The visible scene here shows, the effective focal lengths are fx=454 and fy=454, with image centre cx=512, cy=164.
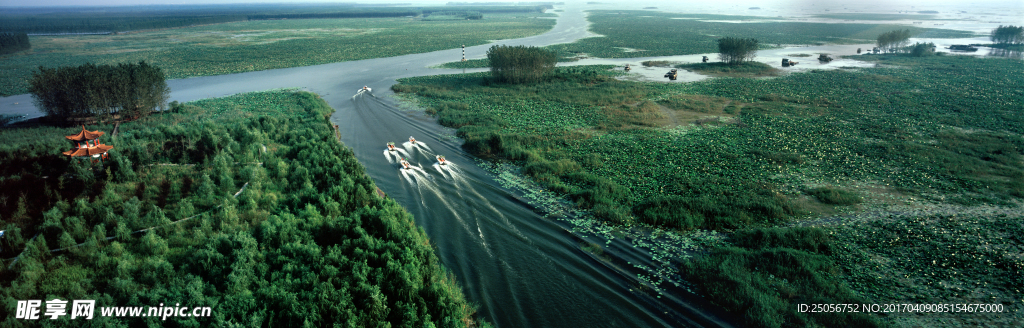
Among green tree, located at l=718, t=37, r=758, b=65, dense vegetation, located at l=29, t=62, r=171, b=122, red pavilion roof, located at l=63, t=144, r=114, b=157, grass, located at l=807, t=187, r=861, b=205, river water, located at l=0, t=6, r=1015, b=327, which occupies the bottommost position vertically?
river water, located at l=0, t=6, r=1015, b=327

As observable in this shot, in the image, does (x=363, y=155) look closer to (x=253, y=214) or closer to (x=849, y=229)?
(x=253, y=214)

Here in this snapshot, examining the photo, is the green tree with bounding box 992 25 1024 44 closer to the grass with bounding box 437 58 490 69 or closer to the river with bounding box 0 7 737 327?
the grass with bounding box 437 58 490 69

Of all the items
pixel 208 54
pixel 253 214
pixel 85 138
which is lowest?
pixel 253 214

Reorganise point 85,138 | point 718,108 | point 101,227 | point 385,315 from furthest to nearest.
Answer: point 718,108, point 85,138, point 101,227, point 385,315

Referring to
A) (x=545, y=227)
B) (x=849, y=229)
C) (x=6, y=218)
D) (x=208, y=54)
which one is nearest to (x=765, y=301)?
(x=849, y=229)

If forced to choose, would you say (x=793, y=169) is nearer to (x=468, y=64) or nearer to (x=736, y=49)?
(x=736, y=49)

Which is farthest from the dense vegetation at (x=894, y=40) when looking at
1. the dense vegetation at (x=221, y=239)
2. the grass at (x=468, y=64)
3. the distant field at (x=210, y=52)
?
the dense vegetation at (x=221, y=239)

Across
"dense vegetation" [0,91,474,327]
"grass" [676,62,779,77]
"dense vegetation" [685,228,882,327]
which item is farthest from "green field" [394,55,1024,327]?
"grass" [676,62,779,77]

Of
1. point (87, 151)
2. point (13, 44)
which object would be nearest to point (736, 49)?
point (87, 151)
